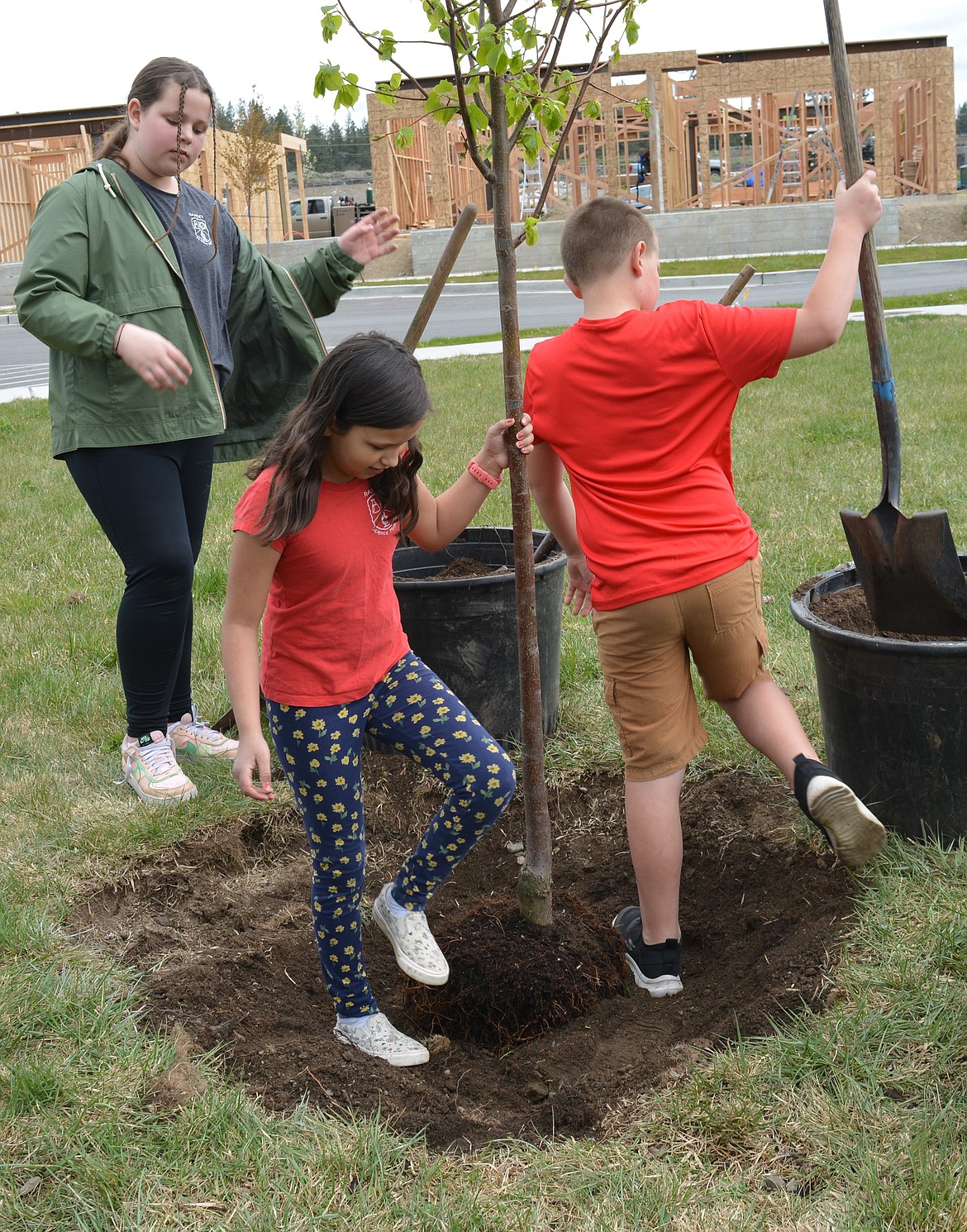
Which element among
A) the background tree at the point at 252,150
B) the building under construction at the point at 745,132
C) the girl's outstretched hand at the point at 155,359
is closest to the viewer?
the girl's outstretched hand at the point at 155,359

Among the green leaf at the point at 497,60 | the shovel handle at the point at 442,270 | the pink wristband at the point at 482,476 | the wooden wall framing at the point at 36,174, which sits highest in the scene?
the wooden wall framing at the point at 36,174

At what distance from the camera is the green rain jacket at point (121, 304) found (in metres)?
3.17

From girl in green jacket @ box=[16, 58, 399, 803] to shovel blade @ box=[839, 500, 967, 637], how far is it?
1.60 metres

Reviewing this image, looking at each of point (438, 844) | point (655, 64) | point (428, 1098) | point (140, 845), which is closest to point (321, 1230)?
point (428, 1098)

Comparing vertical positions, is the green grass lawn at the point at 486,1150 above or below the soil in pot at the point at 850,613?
below

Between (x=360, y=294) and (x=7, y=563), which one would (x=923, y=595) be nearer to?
(x=7, y=563)

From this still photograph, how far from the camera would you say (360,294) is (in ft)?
81.5

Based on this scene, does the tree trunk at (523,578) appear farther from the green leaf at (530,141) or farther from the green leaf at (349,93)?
the green leaf at (349,93)

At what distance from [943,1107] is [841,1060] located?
209mm

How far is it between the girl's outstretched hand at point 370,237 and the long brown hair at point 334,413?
1.13 metres

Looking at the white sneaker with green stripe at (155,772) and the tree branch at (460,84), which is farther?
the white sneaker with green stripe at (155,772)

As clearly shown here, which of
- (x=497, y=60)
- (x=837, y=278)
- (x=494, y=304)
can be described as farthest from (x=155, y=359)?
(x=494, y=304)

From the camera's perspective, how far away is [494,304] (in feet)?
69.8

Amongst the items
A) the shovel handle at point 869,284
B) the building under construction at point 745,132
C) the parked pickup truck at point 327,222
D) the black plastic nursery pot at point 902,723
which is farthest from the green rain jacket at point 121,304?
the parked pickup truck at point 327,222
